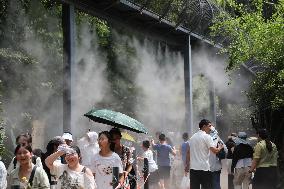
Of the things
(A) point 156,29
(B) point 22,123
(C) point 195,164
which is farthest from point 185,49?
(C) point 195,164

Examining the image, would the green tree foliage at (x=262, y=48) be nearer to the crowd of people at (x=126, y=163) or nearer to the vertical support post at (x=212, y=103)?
the crowd of people at (x=126, y=163)

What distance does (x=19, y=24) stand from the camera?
90.7 feet

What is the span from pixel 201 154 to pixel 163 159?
162 inches

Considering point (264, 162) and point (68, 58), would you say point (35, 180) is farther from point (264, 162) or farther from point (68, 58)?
point (68, 58)

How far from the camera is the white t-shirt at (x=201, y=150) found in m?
11.1

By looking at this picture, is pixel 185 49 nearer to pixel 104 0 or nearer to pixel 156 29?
pixel 156 29

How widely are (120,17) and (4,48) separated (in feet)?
34.2

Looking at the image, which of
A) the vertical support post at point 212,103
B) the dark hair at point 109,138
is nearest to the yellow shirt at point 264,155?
the dark hair at point 109,138

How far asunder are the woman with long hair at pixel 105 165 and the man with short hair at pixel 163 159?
22.9 ft

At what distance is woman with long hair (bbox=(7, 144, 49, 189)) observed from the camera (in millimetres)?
6496

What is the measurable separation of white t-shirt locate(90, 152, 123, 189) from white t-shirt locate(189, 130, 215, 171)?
125 inches

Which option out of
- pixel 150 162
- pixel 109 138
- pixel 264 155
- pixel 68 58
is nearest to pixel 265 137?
pixel 264 155

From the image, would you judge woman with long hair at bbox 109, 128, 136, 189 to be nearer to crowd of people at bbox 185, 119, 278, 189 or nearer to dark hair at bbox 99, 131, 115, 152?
dark hair at bbox 99, 131, 115, 152

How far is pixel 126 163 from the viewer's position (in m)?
9.10
